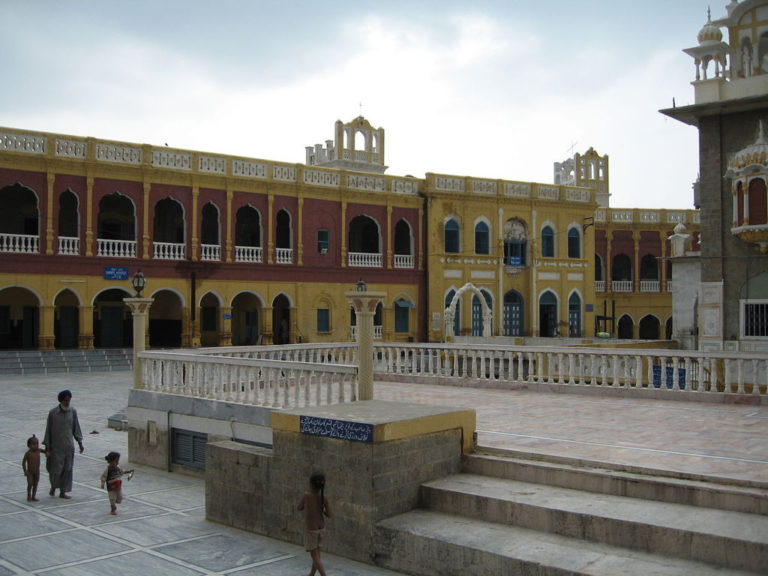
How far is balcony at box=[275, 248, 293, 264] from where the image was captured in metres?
34.6

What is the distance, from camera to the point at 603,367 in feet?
45.1

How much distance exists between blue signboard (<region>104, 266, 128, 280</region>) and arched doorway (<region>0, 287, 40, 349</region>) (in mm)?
3830

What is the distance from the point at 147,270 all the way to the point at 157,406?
61.9 ft

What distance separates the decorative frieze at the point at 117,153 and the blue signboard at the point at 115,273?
4.04m

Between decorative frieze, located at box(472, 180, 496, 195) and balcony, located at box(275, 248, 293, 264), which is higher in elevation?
decorative frieze, located at box(472, 180, 496, 195)

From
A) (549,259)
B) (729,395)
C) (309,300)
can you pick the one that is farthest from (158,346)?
(729,395)

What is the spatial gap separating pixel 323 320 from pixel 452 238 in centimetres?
786

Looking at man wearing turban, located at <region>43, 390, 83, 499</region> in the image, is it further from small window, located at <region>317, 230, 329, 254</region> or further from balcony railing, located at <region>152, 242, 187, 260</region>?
small window, located at <region>317, 230, 329, 254</region>

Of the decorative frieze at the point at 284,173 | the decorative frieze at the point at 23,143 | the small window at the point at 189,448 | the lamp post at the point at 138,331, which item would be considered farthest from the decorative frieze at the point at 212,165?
the small window at the point at 189,448

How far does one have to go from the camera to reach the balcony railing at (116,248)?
30.3 m

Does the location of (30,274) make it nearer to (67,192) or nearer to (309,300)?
(67,192)

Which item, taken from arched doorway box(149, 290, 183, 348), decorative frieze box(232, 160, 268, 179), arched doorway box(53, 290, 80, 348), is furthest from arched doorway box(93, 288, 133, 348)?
decorative frieze box(232, 160, 268, 179)

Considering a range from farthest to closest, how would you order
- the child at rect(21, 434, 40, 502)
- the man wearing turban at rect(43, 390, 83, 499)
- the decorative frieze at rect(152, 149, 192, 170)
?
the decorative frieze at rect(152, 149, 192, 170), the man wearing turban at rect(43, 390, 83, 499), the child at rect(21, 434, 40, 502)

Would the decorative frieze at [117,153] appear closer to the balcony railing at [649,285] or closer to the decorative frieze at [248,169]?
the decorative frieze at [248,169]
